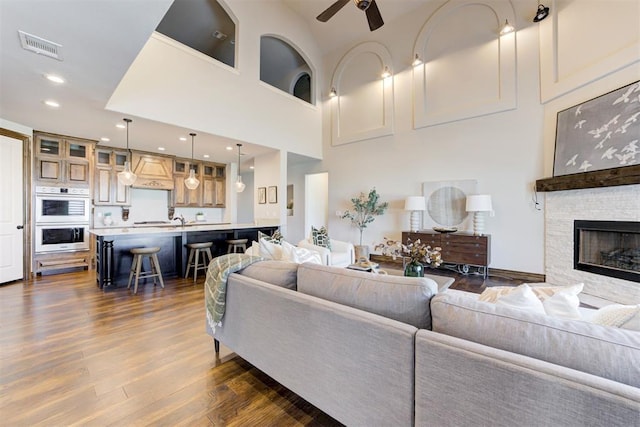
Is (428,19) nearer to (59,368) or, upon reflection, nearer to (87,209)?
(59,368)

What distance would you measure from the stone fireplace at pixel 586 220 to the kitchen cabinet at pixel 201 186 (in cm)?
747

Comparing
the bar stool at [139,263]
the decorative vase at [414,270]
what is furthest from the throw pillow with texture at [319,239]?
the bar stool at [139,263]

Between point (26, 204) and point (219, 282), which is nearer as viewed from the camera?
point (219, 282)

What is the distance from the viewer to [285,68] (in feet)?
23.6

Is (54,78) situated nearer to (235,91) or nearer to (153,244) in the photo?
(153,244)

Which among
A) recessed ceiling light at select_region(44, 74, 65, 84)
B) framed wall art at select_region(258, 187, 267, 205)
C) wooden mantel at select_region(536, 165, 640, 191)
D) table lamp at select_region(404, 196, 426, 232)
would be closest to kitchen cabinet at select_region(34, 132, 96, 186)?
recessed ceiling light at select_region(44, 74, 65, 84)

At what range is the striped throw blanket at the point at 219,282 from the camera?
2025 millimetres

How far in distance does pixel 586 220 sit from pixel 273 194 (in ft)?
17.5

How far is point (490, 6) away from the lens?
15.4ft

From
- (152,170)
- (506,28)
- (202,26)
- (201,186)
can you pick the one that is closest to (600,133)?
(506,28)

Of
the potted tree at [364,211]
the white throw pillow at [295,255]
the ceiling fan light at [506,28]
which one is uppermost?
the ceiling fan light at [506,28]

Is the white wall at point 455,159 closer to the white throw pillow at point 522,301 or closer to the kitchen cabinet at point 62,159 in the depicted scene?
the white throw pillow at point 522,301

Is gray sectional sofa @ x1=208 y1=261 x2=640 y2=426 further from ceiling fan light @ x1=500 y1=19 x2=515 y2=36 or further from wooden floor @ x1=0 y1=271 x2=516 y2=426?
ceiling fan light @ x1=500 y1=19 x2=515 y2=36

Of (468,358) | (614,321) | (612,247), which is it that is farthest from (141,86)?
(612,247)
